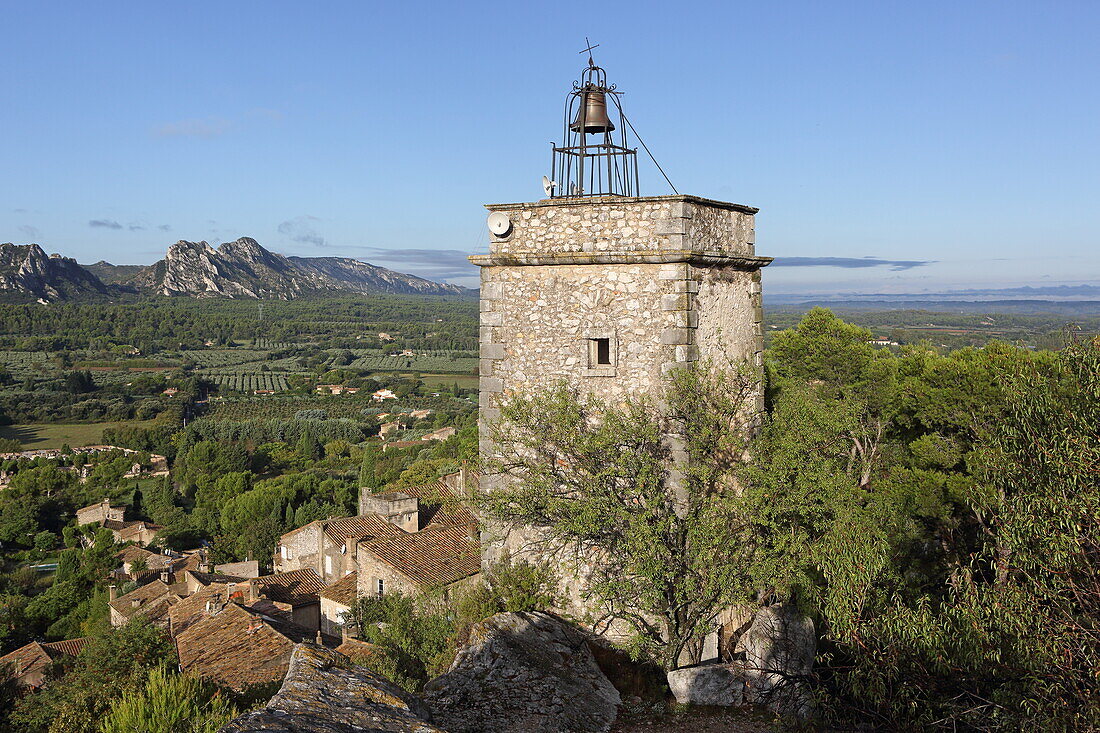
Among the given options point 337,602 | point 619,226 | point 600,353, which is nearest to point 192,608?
point 337,602

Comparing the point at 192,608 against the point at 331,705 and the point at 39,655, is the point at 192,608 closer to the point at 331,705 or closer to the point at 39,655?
the point at 39,655

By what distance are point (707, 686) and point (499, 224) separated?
486cm

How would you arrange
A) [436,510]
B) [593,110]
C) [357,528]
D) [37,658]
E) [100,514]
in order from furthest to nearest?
1. [100,514]
2. [436,510]
3. [357,528]
4. [37,658]
5. [593,110]

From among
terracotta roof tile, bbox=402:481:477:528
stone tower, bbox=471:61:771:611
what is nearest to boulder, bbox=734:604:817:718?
stone tower, bbox=471:61:771:611

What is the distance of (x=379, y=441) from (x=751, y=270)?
73.5 metres

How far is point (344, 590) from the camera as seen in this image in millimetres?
21703

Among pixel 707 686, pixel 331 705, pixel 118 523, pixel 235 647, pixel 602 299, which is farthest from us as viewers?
pixel 118 523

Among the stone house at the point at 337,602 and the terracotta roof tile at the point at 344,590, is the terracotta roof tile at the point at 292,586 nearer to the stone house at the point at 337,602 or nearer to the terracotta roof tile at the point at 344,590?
the terracotta roof tile at the point at 344,590

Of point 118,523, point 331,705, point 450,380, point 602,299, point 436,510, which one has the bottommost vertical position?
point 118,523

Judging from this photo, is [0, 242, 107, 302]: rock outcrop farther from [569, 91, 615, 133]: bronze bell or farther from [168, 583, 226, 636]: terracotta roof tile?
[569, 91, 615, 133]: bronze bell

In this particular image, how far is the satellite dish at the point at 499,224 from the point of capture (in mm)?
8164

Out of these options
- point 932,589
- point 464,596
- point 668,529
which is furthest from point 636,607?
point 932,589

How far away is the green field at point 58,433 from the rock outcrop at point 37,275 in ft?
321

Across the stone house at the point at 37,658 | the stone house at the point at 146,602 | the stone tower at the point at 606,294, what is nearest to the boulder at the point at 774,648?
the stone tower at the point at 606,294
